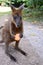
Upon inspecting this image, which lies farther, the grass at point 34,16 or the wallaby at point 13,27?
the grass at point 34,16

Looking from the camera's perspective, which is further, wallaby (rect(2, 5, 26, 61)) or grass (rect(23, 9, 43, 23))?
grass (rect(23, 9, 43, 23))

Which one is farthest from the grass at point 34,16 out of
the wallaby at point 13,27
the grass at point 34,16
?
the wallaby at point 13,27

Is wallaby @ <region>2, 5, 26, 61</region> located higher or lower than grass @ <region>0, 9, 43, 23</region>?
higher

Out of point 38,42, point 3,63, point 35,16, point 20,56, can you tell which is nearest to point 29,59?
point 20,56

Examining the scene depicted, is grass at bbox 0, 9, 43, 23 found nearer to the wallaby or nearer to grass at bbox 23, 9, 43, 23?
grass at bbox 23, 9, 43, 23

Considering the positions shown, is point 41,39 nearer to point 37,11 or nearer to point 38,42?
point 38,42

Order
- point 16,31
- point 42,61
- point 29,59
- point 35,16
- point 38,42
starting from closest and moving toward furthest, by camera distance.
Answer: point 16,31 < point 29,59 < point 42,61 < point 38,42 < point 35,16

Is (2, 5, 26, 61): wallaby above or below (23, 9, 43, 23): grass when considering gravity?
above

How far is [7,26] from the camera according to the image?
446 cm

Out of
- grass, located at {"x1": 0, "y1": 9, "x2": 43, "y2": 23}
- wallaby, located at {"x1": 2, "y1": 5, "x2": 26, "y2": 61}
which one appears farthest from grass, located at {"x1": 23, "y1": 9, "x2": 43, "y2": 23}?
wallaby, located at {"x1": 2, "y1": 5, "x2": 26, "y2": 61}

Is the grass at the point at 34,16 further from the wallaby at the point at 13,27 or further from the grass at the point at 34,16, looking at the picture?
the wallaby at the point at 13,27

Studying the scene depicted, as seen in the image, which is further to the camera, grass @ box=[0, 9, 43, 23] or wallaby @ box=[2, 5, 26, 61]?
grass @ box=[0, 9, 43, 23]

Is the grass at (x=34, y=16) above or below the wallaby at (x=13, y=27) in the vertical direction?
below

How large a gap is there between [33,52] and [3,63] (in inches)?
35.6
